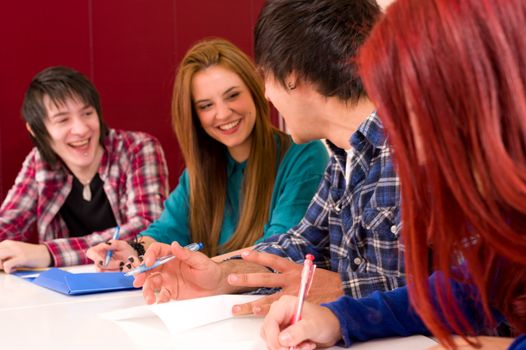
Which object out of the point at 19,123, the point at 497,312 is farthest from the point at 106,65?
the point at 497,312

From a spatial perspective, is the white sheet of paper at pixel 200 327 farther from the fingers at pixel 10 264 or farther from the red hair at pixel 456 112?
the fingers at pixel 10 264

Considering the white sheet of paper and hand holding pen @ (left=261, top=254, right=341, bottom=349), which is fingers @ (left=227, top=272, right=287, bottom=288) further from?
hand holding pen @ (left=261, top=254, right=341, bottom=349)

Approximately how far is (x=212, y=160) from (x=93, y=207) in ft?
2.47

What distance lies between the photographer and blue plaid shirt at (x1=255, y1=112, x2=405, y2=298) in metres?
1.42

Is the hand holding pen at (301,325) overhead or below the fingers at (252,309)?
overhead

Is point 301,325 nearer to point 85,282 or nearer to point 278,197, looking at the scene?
point 85,282

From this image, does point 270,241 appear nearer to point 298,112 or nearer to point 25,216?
point 298,112

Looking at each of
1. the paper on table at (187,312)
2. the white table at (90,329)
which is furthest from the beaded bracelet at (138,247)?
the paper on table at (187,312)

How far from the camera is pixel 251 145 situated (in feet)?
7.78

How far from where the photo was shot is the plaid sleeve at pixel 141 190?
258 centimetres

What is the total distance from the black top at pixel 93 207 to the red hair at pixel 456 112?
2312 mm

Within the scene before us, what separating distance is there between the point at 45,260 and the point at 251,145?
753mm

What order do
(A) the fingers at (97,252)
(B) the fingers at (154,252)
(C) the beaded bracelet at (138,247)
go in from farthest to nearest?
(C) the beaded bracelet at (138,247) < (A) the fingers at (97,252) < (B) the fingers at (154,252)

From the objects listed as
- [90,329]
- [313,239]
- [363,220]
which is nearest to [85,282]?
[90,329]
